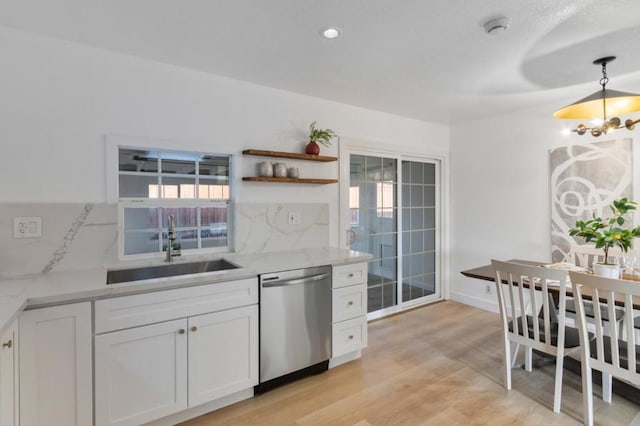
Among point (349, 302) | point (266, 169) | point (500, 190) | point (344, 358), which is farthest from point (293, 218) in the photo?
point (500, 190)

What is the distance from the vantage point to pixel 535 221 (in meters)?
3.59

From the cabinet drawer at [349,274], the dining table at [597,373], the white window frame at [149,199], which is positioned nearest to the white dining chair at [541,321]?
the dining table at [597,373]

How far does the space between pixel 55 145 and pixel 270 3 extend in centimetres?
164

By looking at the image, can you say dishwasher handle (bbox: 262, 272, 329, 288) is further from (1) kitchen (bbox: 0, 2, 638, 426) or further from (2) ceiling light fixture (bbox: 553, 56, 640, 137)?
(2) ceiling light fixture (bbox: 553, 56, 640, 137)

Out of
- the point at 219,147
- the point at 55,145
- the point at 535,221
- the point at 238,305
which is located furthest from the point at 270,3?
the point at 535,221

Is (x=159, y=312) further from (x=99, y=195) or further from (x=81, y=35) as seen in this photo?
(x=81, y=35)

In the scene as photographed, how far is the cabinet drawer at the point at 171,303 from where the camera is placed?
5.79ft

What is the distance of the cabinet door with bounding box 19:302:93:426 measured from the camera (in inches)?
62.1

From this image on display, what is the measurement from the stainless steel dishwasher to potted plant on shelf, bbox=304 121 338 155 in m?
1.15

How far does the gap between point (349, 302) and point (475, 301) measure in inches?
90.6

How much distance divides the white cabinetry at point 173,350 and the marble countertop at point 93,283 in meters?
0.06

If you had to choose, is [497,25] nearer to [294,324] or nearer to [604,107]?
[604,107]

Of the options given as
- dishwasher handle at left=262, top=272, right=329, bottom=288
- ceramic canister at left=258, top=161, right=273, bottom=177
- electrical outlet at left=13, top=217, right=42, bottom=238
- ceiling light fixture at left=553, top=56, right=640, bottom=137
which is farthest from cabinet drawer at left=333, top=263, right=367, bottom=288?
electrical outlet at left=13, top=217, right=42, bottom=238

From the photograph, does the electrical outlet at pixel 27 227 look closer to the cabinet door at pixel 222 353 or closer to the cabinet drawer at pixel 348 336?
the cabinet door at pixel 222 353
